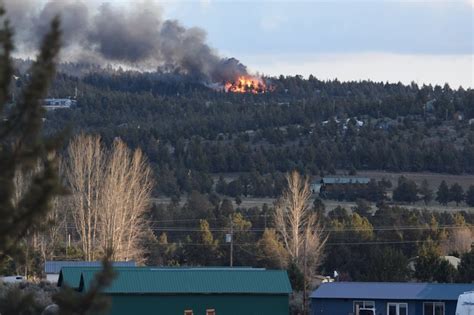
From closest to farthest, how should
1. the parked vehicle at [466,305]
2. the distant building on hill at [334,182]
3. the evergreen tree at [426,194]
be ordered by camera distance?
the parked vehicle at [466,305] < the evergreen tree at [426,194] < the distant building on hill at [334,182]

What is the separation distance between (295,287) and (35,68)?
166 ft

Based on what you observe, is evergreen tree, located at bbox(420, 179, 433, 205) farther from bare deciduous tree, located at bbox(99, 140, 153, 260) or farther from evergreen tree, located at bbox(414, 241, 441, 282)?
bare deciduous tree, located at bbox(99, 140, 153, 260)

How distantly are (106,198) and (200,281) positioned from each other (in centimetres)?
1927

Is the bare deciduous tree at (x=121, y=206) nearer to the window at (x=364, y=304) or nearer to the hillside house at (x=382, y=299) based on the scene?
the hillside house at (x=382, y=299)

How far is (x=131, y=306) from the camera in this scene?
48.4 metres

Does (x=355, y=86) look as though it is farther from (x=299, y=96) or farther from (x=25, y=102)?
(x=25, y=102)

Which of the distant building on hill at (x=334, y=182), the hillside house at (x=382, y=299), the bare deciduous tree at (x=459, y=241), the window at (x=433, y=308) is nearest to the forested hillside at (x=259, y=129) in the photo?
the distant building on hill at (x=334, y=182)

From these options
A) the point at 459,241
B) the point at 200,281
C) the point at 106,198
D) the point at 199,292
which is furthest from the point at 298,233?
the point at 199,292

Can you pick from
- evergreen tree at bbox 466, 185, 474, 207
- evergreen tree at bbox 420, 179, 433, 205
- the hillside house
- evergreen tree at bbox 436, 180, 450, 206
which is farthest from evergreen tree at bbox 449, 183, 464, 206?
the hillside house

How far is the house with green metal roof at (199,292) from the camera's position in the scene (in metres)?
48.7

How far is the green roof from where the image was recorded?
4878 centimetres

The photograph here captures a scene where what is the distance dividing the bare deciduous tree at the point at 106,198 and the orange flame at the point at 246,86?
342ft

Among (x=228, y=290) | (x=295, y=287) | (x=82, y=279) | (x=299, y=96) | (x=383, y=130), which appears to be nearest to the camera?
(x=82, y=279)

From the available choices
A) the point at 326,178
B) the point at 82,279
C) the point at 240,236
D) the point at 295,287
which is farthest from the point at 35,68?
the point at 326,178
